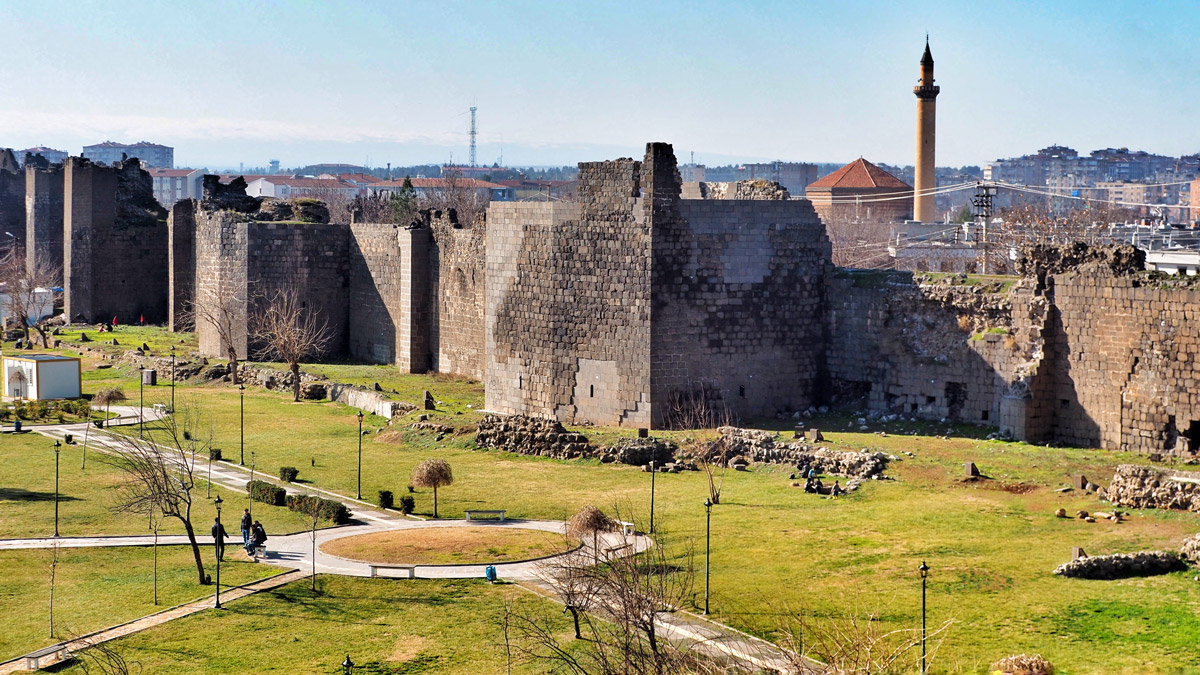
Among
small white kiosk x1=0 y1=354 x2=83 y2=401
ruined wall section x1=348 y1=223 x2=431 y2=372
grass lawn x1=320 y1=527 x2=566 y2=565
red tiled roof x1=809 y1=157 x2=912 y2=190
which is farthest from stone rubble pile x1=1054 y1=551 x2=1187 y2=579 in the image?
red tiled roof x1=809 y1=157 x2=912 y2=190

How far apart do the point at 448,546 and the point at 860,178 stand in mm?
100196

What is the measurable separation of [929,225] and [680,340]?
7431 centimetres

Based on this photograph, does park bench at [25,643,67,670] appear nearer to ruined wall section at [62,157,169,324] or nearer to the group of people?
the group of people

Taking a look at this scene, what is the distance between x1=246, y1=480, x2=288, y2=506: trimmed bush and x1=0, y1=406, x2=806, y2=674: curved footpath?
2.78 feet

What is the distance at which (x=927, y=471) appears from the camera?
1198 inches

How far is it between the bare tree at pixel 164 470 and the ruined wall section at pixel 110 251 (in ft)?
79.3

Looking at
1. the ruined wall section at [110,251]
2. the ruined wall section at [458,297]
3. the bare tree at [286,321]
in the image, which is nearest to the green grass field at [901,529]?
the ruined wall section at [458,297]

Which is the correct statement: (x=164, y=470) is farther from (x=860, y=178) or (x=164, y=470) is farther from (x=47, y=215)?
(x=860, y=178)

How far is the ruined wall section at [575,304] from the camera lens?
36.3 metres

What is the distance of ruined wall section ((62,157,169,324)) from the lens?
6612cm

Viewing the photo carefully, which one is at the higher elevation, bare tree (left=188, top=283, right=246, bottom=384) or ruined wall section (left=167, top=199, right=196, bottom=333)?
ruined wall section (left=167, top=199, right=196, bottom=333)

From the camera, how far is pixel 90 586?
82.5 ft

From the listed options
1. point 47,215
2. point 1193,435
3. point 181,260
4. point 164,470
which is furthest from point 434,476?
point 47,215

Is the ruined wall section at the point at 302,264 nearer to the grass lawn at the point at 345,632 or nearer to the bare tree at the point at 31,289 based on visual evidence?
the bare tree at the point at 31,289
